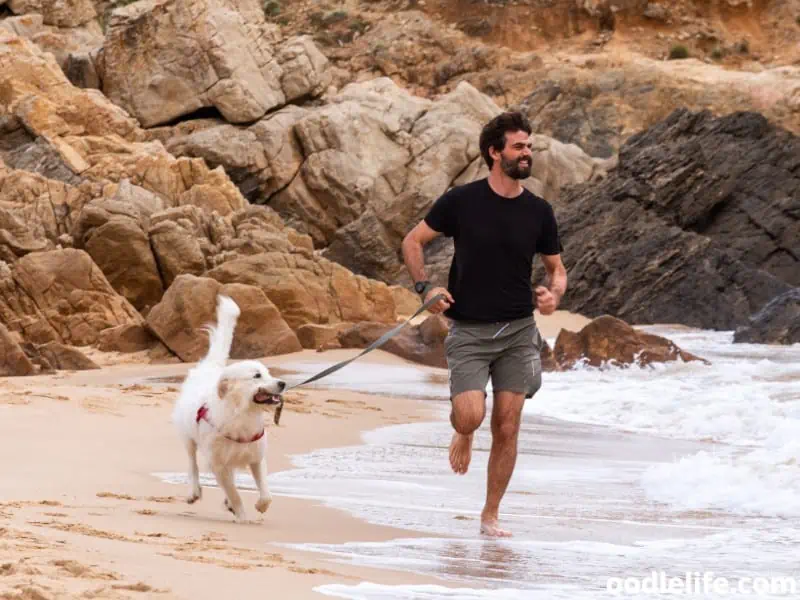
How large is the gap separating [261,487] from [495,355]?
135 cm

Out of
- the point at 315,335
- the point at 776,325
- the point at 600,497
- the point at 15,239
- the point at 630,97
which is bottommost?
the point at 776,325

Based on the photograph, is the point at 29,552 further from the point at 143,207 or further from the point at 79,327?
the point at 143,207

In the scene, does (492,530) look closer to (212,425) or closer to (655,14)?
(212,425)

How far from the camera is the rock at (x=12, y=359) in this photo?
1541cm

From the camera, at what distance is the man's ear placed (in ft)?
22.4

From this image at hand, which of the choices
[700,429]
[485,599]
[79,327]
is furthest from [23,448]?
[79,327]

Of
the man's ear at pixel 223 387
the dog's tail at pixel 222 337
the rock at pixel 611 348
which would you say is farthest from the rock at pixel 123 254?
the man's ear at pixel 223 387

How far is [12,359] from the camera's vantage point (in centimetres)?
1552

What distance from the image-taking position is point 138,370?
56.6 ft

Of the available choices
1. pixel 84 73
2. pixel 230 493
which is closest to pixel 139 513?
pixel 230 493

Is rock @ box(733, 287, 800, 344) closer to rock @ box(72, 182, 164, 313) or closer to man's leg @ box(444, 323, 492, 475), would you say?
rock @ box(72, 182, 164, 313)

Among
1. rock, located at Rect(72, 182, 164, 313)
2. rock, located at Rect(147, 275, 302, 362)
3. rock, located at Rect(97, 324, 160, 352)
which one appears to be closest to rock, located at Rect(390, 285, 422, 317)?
rock, located at Rect(72, 182, 164, 313)

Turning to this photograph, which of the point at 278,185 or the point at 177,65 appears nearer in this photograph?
the point at 278,185

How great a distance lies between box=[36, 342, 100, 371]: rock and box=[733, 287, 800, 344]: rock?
12.6 m
